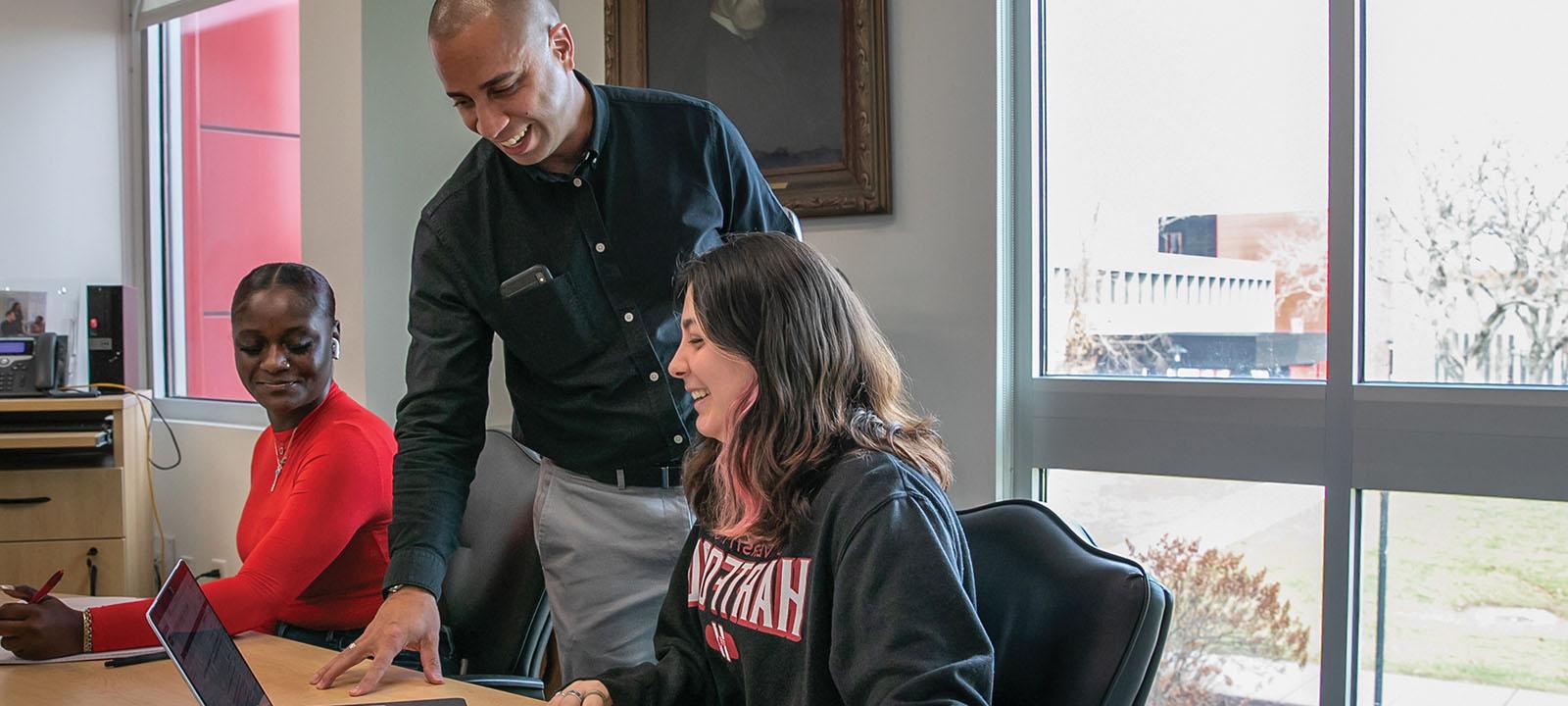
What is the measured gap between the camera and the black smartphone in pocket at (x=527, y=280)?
1683 millimetres

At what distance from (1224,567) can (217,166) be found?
3.60 metres

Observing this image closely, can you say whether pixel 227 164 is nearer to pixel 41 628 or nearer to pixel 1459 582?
pixel 41 628

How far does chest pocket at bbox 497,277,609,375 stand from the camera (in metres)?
1.69

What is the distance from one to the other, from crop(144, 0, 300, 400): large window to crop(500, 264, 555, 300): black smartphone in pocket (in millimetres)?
2738

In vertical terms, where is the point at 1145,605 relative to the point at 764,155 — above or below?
below

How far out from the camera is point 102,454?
358cm

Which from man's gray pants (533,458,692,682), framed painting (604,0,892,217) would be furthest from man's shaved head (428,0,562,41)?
framed painting (604,0,892,217)

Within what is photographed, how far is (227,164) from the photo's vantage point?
4.28 meters

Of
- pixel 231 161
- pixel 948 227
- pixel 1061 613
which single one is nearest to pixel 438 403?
pixel 1061 613

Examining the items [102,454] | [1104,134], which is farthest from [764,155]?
[102,454]

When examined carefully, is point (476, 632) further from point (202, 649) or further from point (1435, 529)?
point (1435, 529)

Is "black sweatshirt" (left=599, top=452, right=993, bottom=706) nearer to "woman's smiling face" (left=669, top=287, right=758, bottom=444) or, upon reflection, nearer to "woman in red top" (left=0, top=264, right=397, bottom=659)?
"woman's smiling face" (left=669, top=287, right=758, bottom=444)

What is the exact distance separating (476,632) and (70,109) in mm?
3389

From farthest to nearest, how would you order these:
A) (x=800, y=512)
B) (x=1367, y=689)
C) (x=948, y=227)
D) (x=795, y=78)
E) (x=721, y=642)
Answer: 1. (x=795, y=78)
2. (x=948, y=227)
3. (x=1367, y=689)
4. (x=721, y=642)
5. (x=800, y=512)
